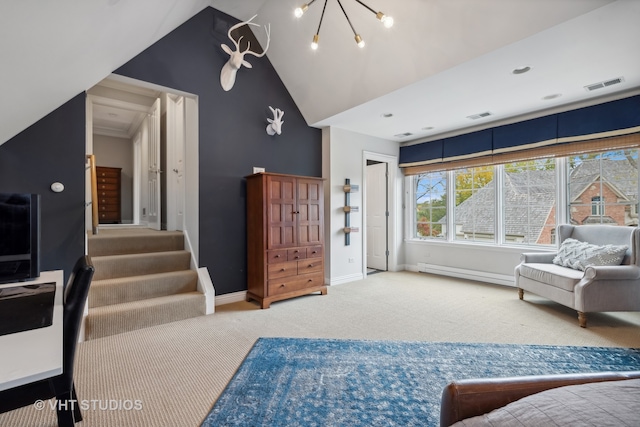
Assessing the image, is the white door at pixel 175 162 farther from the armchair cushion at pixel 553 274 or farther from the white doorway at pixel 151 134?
the armchair cushion at pixel 553 274

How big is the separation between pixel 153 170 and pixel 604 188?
6.54 m

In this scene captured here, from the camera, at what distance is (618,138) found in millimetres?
3447

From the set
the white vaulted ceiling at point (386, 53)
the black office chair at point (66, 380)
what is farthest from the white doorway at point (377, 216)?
the black office chair at point (66, 380)

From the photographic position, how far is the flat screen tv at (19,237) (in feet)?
6.20

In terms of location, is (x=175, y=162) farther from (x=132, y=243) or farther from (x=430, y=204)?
(x=430, y=204)

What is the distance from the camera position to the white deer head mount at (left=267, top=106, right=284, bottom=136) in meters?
4.04

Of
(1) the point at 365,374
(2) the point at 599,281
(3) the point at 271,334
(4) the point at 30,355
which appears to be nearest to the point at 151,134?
(3) the point at 271,334

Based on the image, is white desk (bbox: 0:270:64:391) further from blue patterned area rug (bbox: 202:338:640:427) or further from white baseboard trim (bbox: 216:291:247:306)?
white baseboard trim (bbox: 216:291:247:306)

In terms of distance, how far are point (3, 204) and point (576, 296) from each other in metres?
4.80

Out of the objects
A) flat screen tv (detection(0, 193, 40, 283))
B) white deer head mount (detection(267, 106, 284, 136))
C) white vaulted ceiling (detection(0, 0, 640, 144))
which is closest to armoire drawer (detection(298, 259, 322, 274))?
white deer head mount (detection(267, 106, 284, 136))

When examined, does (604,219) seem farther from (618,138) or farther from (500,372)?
(500,372)

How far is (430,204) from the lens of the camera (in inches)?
219

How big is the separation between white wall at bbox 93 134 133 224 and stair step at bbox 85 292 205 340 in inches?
210

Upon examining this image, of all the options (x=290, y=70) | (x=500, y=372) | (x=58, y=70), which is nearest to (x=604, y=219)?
(x=500, y=372)
